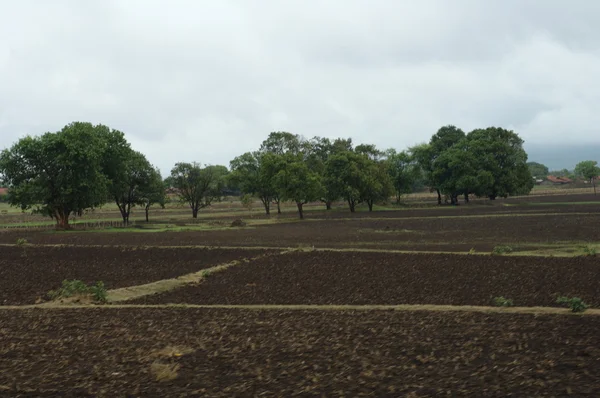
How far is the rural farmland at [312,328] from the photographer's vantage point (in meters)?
9.30

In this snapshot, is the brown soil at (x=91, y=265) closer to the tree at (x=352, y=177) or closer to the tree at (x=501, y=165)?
the tree at (x=352, y=177)

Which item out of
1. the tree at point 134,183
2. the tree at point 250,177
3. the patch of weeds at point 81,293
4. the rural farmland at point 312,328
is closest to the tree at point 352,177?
the tree at point 250,177

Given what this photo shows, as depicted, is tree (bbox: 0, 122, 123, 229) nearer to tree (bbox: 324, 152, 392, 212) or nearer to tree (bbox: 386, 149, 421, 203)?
tree (bbox: 324, 152, 392, 212)

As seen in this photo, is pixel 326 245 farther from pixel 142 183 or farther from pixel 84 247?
pixel 142 183

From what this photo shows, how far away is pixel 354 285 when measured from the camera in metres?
23.3

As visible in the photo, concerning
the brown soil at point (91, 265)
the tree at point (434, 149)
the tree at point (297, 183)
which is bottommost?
the brown soil at point (91, 265)

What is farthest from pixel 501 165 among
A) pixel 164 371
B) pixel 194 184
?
pixel 164 371

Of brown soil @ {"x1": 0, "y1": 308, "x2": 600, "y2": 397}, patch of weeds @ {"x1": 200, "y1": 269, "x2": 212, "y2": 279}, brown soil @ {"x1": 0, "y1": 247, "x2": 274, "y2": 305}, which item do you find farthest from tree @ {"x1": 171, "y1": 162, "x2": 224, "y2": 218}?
brown soil @ {"x1": 0, "y1": 308, "x2": 600, "y2": 397}

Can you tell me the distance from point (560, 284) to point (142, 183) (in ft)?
252

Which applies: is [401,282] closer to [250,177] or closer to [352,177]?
[352,177]

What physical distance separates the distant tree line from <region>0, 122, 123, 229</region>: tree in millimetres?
127

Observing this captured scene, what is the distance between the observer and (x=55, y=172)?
66625 millimetres

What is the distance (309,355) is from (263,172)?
80.2m

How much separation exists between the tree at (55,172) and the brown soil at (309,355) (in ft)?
177
